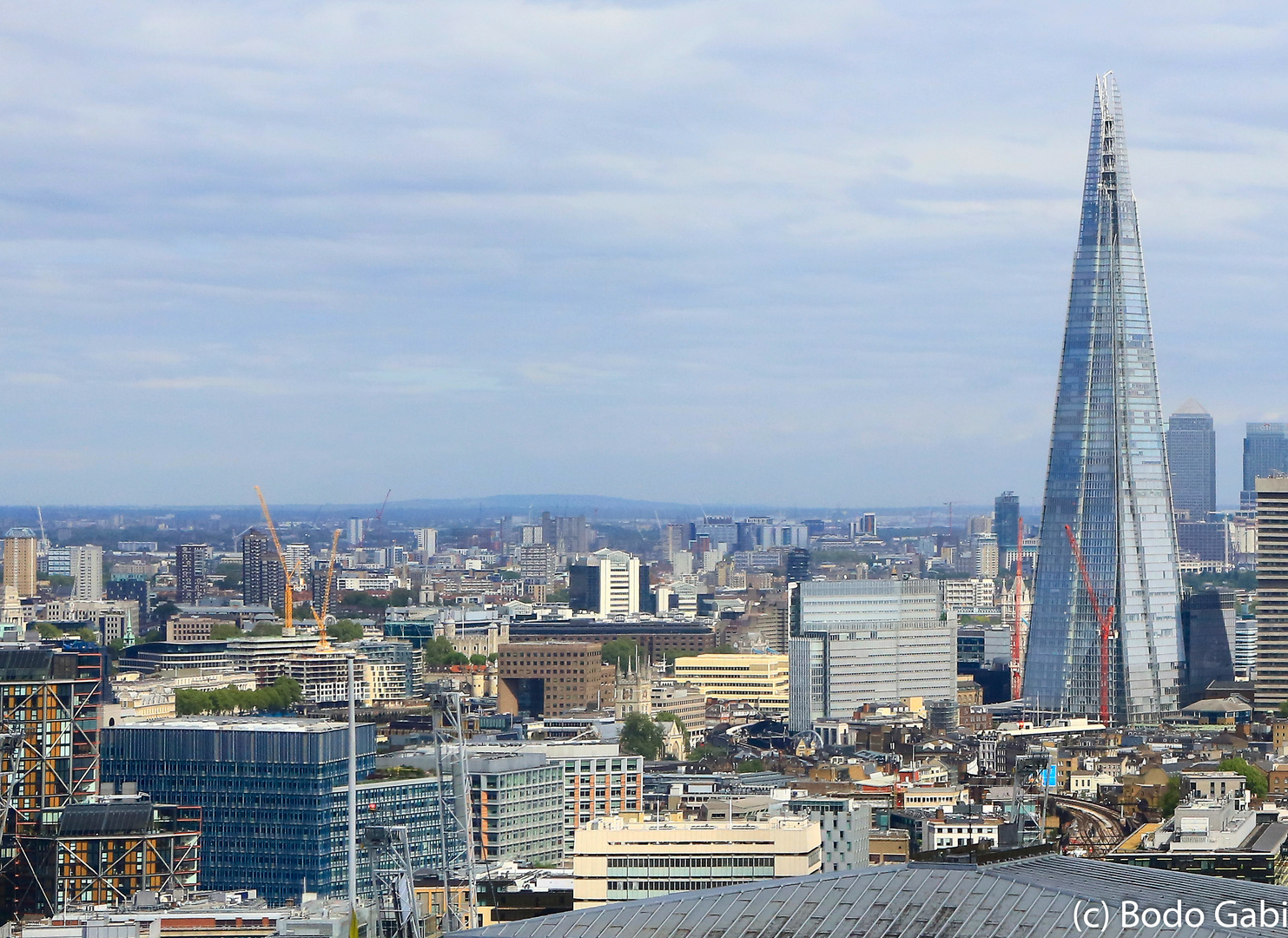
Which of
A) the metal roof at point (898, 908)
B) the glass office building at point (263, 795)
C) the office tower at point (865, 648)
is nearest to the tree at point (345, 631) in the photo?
Answer: the office tower at point (865, 648)

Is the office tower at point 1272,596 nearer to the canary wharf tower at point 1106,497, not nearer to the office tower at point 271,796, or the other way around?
the canary wharf tower at point 1106,497

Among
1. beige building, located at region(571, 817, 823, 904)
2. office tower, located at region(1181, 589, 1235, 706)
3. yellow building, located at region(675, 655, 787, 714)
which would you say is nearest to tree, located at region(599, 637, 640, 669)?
yellow building, located at region(675, 655, 787, 714)

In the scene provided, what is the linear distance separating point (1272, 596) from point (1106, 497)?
12.6m

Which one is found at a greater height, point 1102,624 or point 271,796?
point 1102,624

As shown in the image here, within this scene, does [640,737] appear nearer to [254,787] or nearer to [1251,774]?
[1251,774]

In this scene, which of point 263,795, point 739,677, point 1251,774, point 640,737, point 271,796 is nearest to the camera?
point 271,796

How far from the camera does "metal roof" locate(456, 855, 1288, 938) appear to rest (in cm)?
3422

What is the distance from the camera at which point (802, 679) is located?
16000 centimetres

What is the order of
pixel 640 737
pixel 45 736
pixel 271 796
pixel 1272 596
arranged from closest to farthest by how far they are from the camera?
1. pixel 45 736
2. pixel 271 796
3. pixel 640 737
4. pixel 1272 596

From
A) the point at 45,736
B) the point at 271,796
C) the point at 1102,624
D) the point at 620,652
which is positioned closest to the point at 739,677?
the point at 620,652

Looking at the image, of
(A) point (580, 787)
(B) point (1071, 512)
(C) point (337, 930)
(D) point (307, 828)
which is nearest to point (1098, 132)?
(B) point (1071, 512)

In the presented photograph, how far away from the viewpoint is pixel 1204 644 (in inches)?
6540

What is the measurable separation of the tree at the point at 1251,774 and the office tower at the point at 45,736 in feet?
163

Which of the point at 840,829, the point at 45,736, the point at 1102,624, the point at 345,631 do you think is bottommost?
the point at 840,829
